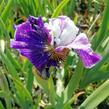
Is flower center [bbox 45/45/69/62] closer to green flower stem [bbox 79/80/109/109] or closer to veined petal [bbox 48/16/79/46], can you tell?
veined petal [bbox 48/16/79/46]

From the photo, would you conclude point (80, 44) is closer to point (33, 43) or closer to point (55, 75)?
point (33, 43)

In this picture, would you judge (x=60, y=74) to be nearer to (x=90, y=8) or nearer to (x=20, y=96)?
(x=20, y=96)

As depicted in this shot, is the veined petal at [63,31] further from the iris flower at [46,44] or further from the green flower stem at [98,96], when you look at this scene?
the green flower stem at [98,96]

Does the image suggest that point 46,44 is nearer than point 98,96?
Yes

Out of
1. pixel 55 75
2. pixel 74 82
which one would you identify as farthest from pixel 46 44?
pixel 55 75

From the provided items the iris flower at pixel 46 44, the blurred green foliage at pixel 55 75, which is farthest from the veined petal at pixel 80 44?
the blurred green foliage at pixel 55 75

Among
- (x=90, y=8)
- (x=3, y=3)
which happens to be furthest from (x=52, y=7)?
(x=90, y=8)
